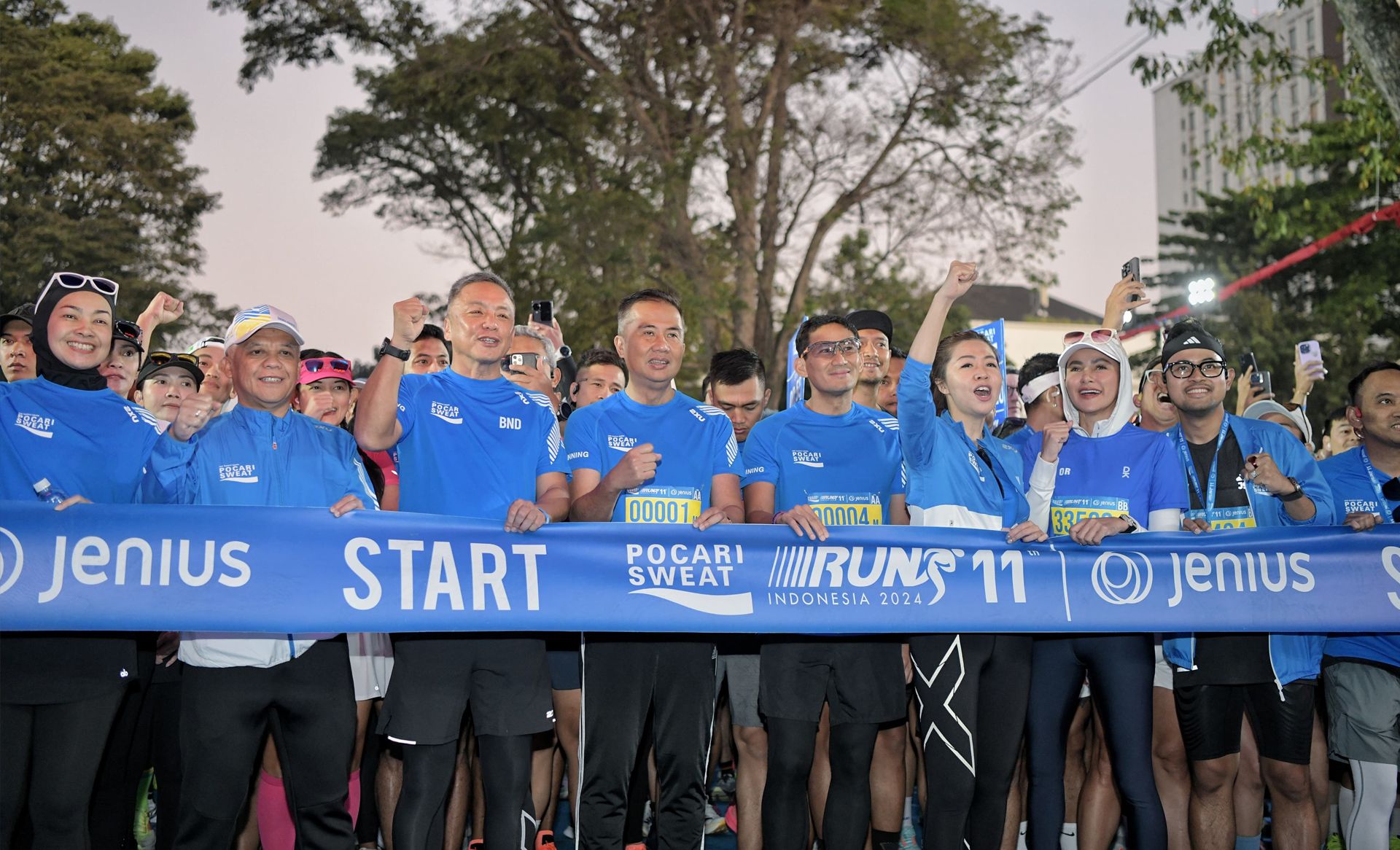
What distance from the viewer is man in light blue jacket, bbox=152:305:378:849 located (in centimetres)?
430

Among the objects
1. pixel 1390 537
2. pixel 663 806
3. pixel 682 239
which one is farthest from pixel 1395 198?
pixel 663 806

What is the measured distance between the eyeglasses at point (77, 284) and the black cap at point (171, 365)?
91 cm

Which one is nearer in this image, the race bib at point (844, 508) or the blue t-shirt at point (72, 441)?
the blue t-shirt at point (72, 441)

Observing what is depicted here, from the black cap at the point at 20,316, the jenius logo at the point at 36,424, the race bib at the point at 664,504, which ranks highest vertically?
the black cap at the point at 20,316

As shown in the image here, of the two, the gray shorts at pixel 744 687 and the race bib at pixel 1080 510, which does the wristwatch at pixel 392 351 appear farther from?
the race bib at pixel 1080 510

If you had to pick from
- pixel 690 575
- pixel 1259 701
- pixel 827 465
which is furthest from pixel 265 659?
pixel 1259 701

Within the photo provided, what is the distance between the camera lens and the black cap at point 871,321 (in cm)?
654

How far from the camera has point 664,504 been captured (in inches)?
202

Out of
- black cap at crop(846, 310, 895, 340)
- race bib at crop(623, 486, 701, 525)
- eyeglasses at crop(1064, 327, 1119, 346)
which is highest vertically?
black cap at crop(846, 310, 895, 340)

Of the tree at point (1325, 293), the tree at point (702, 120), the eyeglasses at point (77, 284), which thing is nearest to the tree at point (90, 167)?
the tree at point (702, 120)

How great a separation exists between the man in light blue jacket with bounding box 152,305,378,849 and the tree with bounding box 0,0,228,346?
19.5 metres

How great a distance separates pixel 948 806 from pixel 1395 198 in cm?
3423

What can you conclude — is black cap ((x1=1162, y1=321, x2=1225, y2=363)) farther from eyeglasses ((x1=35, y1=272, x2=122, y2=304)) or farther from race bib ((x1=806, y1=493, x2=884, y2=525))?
eyeglasses ((x1=35, y1=272, x2=122, y2=304))

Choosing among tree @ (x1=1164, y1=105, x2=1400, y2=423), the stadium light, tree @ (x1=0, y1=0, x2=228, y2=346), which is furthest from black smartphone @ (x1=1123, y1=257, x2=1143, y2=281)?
tree @ (x1=1164, y1=105, x2=1400, y2=423)
